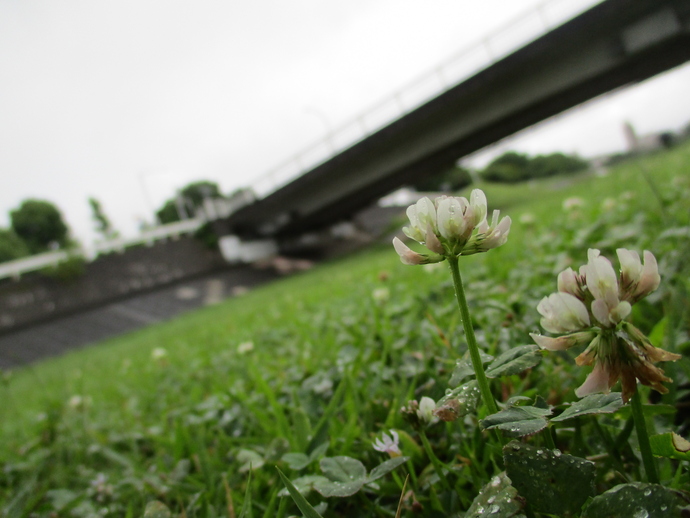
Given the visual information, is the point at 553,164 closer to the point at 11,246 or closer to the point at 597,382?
the point at 597,382

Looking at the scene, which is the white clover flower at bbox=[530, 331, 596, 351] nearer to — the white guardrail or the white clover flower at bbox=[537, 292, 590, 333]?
the white clover flower at bbox=[537, 292, 590, 333]

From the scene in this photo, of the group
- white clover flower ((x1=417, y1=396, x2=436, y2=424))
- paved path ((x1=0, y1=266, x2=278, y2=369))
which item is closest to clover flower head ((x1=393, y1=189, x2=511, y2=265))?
white clover flower ((x1=417, y1=396, x2=436, y2=424))

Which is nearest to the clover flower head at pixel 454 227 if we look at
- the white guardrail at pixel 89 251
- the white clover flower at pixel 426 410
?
the white clover flower at pixel 426 410

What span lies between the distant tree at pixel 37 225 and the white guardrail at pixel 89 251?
19.1 metres

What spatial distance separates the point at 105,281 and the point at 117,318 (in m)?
6.28

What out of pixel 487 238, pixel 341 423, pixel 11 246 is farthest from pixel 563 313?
pixel 11 246

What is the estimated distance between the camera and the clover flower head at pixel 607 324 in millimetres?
511

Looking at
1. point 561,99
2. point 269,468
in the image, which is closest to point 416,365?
point 269,468

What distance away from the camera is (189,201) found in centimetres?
6016

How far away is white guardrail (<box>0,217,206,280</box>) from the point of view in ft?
86.3

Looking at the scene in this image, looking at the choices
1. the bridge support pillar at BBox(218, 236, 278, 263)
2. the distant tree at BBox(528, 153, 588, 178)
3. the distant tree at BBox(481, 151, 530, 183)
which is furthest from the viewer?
the distant tree at BBox(481, 151, 530, 183)

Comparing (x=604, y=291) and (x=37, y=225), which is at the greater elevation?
(x=37, y=225)

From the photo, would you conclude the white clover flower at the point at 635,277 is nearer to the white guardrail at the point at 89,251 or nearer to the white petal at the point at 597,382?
the white petal at the point at 597,382

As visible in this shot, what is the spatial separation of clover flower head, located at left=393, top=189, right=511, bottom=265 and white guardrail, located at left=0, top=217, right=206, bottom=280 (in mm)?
30298
